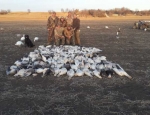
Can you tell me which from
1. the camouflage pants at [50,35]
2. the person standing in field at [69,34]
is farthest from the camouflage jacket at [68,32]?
the camouflage pants at [50,35]

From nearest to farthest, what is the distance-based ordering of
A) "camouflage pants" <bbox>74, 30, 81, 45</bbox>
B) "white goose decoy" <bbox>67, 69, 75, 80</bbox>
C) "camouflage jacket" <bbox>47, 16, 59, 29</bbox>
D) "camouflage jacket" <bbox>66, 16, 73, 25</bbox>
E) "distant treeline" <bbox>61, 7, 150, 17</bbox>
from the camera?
"white goose decoy" <bbox>67, 69, 75, 80</bbox>
"camouflage jacket" <bbox>66, 16, 73, 25</bbox>
"camouflage jacket" <bbox>47, 16, 59, 29</bbox>
"camouflage pants" <bbox>74, 30, 81, 45</bbox>
"distant treeline" <bbox>61, 7, 150, 17</bbox>

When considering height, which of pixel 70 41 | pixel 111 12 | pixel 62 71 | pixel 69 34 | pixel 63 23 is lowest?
pixel 111 12

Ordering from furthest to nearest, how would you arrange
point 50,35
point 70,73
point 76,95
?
point 50,35
point 70,73
point 76,95

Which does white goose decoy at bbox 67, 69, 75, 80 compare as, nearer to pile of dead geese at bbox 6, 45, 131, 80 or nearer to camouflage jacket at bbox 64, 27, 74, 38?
pile of dead geese at bbox 6, 45, 131, 80

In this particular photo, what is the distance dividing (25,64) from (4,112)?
4120 millimetres

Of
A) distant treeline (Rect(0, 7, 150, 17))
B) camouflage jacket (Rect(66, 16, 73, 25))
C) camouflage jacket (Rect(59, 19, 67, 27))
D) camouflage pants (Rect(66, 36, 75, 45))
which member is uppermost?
camouflage jacket (Rect(66, 16, 73, 25))

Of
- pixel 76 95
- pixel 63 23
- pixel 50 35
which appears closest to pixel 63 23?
pixel 63 23

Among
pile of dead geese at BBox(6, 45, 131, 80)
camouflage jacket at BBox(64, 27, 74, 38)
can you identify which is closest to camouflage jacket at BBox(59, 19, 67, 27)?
camouflage jacket at BBox(64, 27, 74, 38)

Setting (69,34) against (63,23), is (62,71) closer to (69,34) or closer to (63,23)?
(69,34)

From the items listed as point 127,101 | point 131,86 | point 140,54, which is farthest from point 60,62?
point 140,54

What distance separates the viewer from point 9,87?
8805 millimetres

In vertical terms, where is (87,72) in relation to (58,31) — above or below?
below

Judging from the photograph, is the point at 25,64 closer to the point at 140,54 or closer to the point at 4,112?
the point at 4,112

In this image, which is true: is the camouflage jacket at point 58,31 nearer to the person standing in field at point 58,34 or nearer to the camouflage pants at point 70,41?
the person standing in field at point 58,34
